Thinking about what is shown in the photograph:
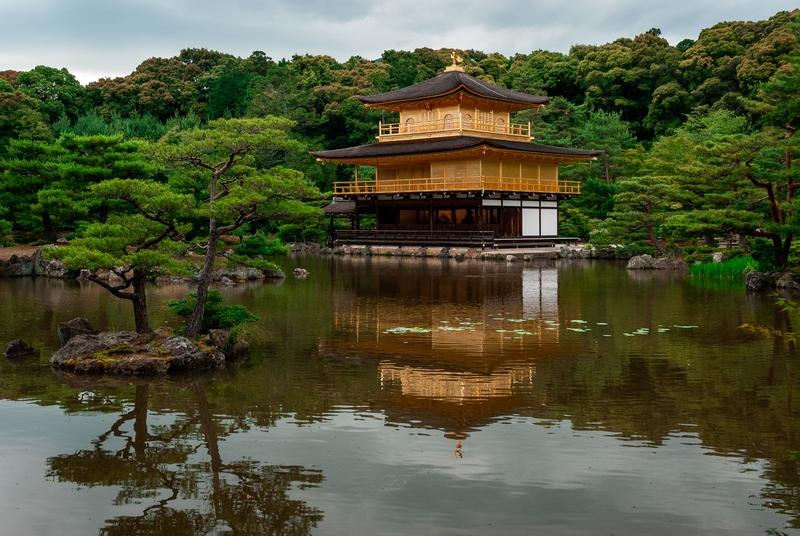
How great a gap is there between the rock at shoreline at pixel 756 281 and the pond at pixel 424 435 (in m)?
6.14

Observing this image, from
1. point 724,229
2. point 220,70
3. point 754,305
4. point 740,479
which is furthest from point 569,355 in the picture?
point 220,70

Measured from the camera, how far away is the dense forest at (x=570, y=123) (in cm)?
2359

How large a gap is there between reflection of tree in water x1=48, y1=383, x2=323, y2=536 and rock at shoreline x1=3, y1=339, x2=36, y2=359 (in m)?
4.72

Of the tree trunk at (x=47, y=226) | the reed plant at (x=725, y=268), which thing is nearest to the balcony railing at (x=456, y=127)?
the reed plant at (x=725, y=268)

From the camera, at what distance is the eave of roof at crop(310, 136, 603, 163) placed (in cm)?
4041

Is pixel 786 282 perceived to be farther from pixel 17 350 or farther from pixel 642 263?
pixel 17 350

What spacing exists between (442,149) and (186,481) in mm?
34915

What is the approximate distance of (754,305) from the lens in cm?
1884

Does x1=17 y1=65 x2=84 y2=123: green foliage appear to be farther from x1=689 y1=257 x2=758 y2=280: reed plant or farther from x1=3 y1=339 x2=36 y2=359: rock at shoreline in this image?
x1=3 y1=339 x2=36 y2=359: rock at shoreline

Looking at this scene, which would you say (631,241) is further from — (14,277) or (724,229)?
(14,277)

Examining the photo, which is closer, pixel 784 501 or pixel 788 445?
pixel 784 501

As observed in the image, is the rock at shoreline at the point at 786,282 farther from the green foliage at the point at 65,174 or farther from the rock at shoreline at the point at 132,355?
the green foliage at the point at 65,174

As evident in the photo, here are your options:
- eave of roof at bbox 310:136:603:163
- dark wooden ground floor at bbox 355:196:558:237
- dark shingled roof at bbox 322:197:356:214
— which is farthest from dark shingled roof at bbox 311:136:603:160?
dark shingled roof at bbox 322:197:356:214

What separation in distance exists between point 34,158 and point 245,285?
38.9ft
